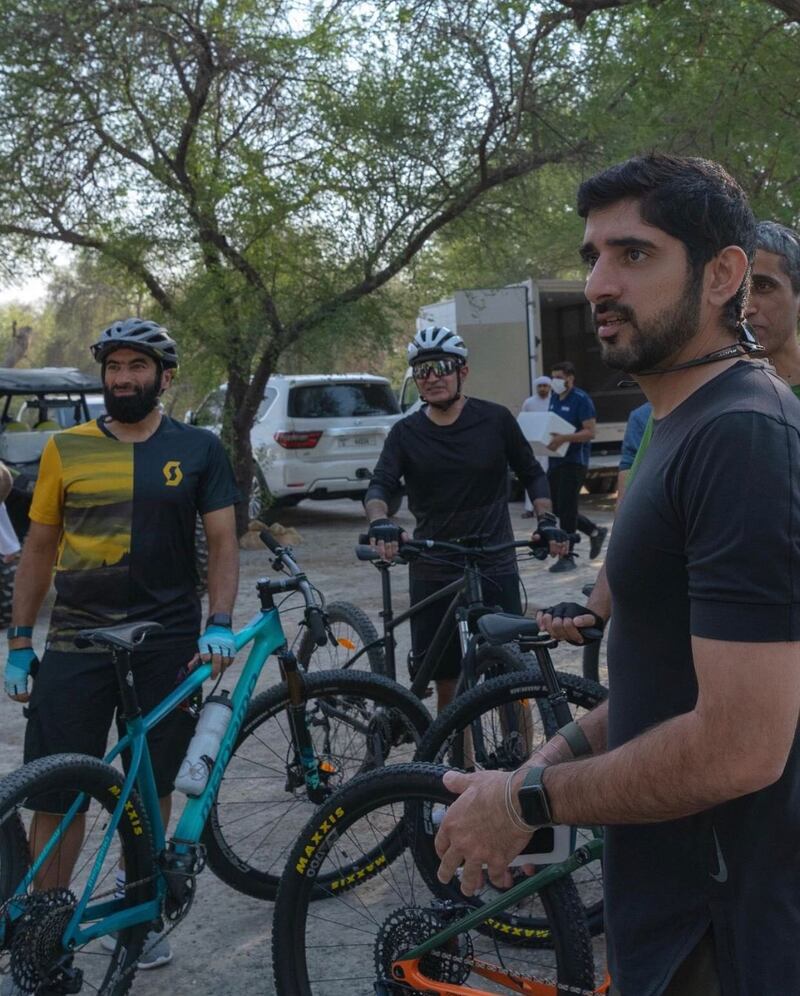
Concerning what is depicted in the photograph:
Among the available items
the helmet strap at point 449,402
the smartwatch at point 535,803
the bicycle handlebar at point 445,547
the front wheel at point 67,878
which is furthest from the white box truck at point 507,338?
the smartwatch at point 535,803

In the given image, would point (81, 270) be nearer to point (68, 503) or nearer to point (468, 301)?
point (468, 301)

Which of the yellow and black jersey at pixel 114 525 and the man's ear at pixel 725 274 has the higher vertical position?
the man's ear at pixel 725 274

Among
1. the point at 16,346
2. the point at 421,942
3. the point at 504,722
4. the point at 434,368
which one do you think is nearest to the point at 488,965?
the point at 421,942

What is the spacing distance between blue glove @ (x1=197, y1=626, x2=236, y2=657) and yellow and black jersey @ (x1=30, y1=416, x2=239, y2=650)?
0.16 m

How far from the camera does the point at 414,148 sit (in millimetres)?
11953

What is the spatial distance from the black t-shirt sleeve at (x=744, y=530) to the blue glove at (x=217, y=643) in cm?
250

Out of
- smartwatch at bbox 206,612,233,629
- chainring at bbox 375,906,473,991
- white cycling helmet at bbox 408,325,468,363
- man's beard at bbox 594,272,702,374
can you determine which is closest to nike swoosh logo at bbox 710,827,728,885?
man's beard at bbox 594,272,702,374

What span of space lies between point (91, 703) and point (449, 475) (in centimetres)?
204

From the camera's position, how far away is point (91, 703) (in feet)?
12.2

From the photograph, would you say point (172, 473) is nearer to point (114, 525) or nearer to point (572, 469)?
point (114, 525)

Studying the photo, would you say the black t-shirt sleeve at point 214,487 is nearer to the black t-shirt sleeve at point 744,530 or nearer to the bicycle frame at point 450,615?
the bicycle frame at point 450,615

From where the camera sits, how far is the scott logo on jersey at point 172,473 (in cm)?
388

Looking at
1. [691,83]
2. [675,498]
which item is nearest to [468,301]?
[691,83]

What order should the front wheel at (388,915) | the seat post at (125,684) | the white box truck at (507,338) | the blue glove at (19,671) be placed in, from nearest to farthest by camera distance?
the front wheel at (388,915) → the seat post at (125,684) → the blue glove at (19,671) → the white box truck at (507,338)
